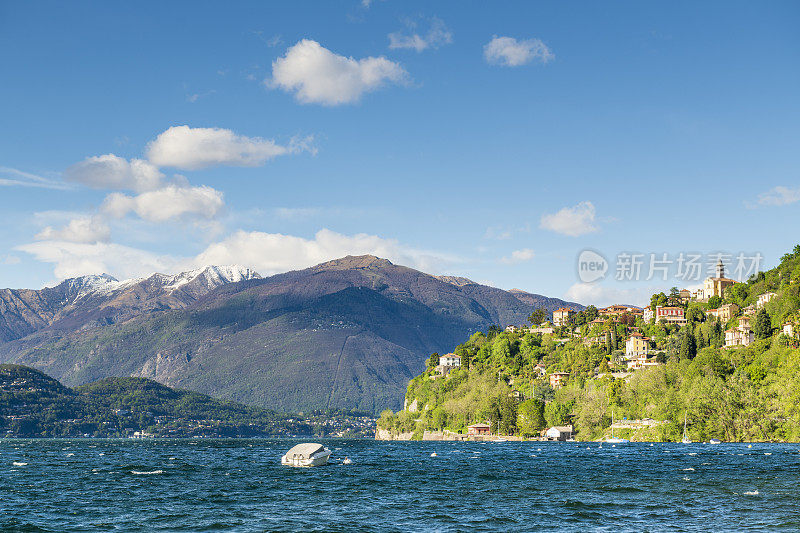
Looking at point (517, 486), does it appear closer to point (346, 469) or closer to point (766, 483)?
point (766, 483)

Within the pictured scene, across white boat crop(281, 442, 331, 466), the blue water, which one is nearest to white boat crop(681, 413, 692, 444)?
the blue water

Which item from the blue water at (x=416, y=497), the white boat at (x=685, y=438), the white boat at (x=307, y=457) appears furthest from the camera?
the white boat at (x=685, y=438)

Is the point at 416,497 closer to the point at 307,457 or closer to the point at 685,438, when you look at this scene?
the point at 307,457

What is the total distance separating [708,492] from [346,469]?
172 ft

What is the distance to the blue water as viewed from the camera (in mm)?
55625

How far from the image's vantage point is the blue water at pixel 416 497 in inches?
2190

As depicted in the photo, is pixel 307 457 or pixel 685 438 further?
pixel 685 438

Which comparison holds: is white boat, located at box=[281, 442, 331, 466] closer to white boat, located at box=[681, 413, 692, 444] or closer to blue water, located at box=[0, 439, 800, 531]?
blue water, located at box=[0, 439, 800, 531]

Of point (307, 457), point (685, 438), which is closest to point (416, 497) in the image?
point (307, 457)

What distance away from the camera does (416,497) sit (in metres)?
72.3

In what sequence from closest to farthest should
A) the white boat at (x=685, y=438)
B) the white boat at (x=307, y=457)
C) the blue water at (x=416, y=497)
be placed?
the blue water at (x=416, y=497)
the white boat at (x=307, y=457)
the white boat at (x=685, y=438)

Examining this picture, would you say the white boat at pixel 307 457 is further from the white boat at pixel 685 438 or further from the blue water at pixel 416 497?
the white boat at pixel 685 438

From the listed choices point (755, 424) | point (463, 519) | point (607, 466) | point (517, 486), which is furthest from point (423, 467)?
point (755, 424)

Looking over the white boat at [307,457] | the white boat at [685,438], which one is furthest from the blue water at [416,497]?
the white boat at [685,438]
